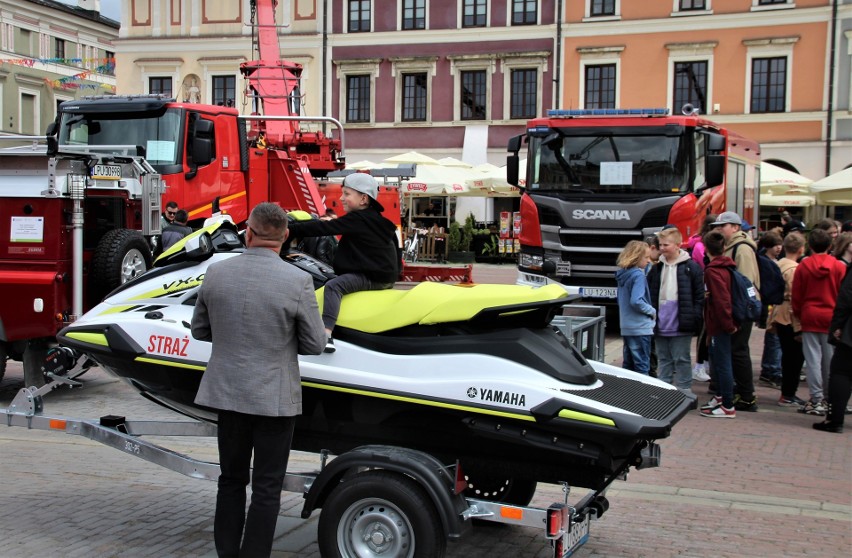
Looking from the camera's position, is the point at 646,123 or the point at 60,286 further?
the point at 646,123

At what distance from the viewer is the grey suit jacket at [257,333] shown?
15.6 ft

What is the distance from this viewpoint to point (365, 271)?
18.6 ft

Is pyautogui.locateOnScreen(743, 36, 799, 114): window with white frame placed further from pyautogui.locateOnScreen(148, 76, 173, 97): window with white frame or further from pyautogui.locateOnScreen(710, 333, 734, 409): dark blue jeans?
pyautogui.locateOnScreen(710, 333, 734, 409): dark blue jeans

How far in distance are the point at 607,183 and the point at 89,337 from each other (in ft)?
35.2

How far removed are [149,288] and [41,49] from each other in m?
56.4

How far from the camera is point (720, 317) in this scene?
9.67m

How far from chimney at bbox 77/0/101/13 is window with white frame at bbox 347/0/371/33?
26808 mm

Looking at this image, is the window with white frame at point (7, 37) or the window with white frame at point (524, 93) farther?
the window with white frame at point (7, 37)

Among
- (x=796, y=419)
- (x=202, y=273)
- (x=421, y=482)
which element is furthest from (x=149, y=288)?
(x=796, y=419)

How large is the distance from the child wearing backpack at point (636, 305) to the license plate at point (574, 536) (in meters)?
4.83

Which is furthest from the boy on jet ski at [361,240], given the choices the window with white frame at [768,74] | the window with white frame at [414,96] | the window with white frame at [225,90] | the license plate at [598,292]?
the window with white frame at [225,90]

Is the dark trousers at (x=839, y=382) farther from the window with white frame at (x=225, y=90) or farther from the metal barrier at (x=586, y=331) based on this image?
the window with white frame at (x=225, y=90)

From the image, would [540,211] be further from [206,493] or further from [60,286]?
[206,493]

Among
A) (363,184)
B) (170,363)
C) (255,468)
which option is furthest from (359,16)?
(255,468)
